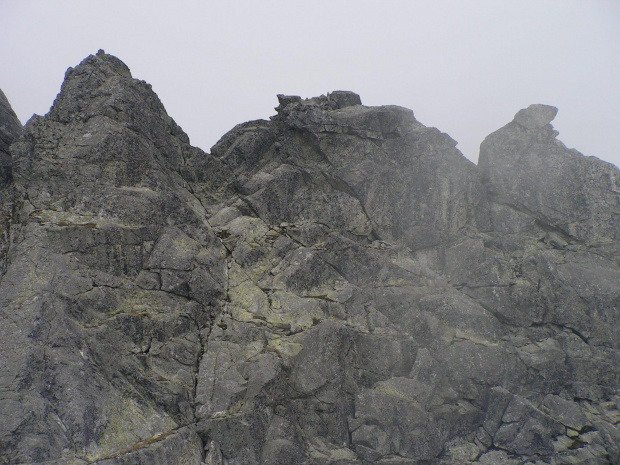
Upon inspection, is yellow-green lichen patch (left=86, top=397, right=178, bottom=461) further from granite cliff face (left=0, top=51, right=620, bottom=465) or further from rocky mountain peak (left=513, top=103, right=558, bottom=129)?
rocky mountain peak (left=513, top=103, right=558, bottom=129)

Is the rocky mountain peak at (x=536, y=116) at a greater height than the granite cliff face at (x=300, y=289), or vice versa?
the rocky mountain peak at (x=536, y=116)

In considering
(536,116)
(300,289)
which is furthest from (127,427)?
(536,116)

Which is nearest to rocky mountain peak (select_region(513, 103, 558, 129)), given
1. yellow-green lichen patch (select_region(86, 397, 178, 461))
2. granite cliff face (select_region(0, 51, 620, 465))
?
granite cliff face (select_region(0, 51, 620, 465))

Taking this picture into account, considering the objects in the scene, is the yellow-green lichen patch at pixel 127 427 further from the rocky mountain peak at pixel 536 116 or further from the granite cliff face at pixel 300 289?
the rocky mountain peak at pixel 536 116

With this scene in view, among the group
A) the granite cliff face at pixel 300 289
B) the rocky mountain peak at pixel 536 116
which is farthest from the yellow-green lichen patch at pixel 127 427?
the rocky mountain peak at pixel 536 116

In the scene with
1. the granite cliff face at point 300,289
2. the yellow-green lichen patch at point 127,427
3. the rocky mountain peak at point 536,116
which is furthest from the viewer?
the rocky mountain peak at point 536,116

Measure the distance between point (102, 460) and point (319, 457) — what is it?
630 centimetres

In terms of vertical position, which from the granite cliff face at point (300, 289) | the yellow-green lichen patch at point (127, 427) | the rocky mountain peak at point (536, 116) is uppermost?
the rocky mountain peak at point (536, 116)

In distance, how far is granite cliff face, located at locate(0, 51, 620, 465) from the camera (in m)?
14.2

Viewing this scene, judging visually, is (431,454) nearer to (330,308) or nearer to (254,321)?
(330,308)

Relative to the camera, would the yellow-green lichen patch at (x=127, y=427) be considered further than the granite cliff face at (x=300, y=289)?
No

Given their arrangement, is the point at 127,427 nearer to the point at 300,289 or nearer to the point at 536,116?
the point at 300,289

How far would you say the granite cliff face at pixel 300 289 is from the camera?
1416cm

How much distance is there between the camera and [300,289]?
18.0 meters
